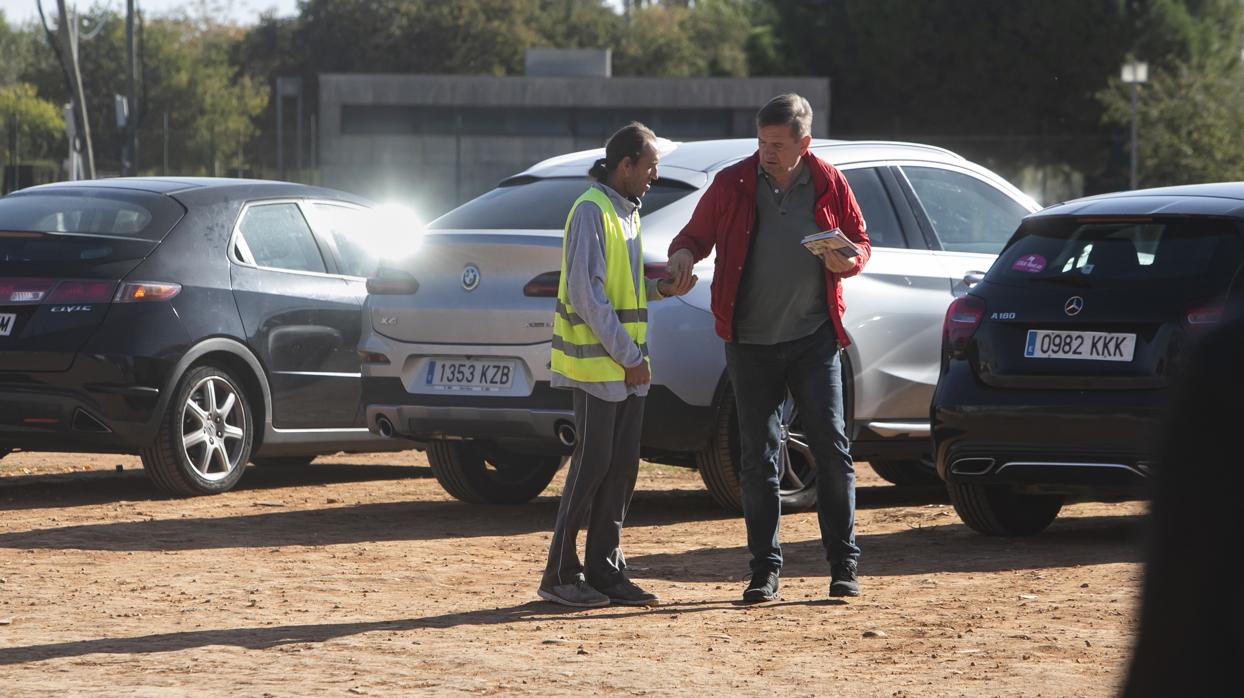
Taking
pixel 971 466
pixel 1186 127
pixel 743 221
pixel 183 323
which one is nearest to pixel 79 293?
pixel 183 323

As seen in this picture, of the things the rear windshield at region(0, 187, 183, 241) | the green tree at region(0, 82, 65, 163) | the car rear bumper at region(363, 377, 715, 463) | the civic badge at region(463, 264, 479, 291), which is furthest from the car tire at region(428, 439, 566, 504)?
the green tree at region(0, 82, 65, 163)

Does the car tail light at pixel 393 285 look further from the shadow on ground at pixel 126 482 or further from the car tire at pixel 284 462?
the car tire at pixel 284 462

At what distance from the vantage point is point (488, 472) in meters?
9.40

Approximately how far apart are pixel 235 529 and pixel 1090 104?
179ft

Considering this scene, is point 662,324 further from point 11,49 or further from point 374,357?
point 11,49

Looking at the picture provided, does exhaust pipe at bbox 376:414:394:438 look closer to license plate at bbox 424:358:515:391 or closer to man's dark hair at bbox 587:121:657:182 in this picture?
license plate at bbox 424:358:515:391

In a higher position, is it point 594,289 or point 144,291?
point 594,289

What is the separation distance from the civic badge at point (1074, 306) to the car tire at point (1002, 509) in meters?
0.96

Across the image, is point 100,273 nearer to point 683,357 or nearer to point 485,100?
point 683,357

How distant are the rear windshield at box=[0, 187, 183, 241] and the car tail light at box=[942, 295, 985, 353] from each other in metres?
3.87

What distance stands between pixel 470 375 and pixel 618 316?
1989 millimetres

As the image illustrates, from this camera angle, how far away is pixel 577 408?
21.2 feet

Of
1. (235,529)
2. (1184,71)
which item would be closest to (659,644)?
(235,529)

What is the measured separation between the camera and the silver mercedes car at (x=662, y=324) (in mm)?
8062
